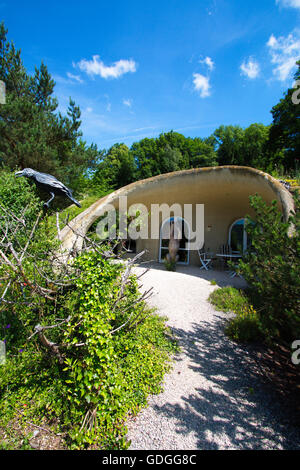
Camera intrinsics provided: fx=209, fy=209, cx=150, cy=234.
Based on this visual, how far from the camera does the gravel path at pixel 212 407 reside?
6.63ft

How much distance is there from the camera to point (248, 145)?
90.7ft

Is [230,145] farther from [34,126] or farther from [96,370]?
[96,370]

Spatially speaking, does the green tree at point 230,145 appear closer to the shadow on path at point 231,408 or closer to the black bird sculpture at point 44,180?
the black bird sculpture at point 44,180

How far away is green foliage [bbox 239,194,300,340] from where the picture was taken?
91.6 inches

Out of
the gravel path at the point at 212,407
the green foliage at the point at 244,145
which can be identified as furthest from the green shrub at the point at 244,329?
the green foliage at the point at 244,145

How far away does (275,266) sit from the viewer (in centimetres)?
264

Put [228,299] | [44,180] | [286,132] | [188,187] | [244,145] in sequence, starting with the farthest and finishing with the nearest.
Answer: [244,145] → [286,132] → [188,187] → [44,180] → [228,299]

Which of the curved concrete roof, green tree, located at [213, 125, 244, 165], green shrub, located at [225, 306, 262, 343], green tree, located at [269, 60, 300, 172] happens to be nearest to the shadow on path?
green shrub, located at [225, 306, 262, 343]

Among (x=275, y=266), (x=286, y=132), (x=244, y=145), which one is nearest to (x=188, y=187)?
(x=275, y=266)

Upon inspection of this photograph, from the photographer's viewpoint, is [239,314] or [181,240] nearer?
[239,314]

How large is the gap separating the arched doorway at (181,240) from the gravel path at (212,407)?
22.0 ft

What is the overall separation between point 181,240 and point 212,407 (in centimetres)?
864

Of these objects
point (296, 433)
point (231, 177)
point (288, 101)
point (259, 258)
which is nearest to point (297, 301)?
point (259, 258)

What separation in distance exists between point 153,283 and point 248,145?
27.9 m
